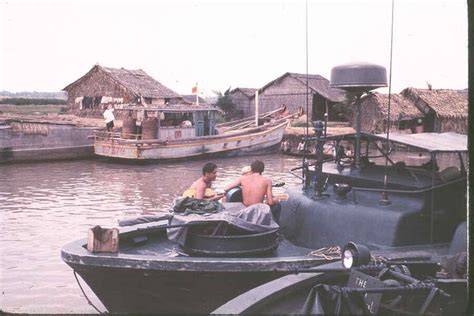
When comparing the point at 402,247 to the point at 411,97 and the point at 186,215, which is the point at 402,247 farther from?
the point at 411,97

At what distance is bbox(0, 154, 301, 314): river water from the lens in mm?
7910

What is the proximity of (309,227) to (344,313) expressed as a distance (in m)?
3.09

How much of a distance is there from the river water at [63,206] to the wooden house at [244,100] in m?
14.3

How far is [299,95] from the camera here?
126 feet

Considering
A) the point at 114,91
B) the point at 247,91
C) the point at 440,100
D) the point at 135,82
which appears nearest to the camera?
the point at 440,100

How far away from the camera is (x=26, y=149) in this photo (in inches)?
952

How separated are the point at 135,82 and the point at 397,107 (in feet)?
59.9

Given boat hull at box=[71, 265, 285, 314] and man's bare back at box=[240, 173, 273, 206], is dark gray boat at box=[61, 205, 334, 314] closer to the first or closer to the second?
boat hull at box=[71, 265, 285, 314]

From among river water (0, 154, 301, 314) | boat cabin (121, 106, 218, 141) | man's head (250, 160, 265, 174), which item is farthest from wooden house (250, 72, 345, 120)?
man's head (250, 160, 265, 174)

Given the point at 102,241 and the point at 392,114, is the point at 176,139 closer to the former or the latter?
the point at 392,114

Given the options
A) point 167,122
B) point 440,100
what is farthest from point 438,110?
point 167,122

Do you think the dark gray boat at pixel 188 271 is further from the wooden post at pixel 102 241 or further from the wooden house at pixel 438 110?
the wooden house at pixel 438 110

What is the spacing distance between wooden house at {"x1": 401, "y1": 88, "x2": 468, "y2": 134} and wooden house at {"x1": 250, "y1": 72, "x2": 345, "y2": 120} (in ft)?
21.9

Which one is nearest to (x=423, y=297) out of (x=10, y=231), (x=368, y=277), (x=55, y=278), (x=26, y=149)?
(x=368, y=277)
